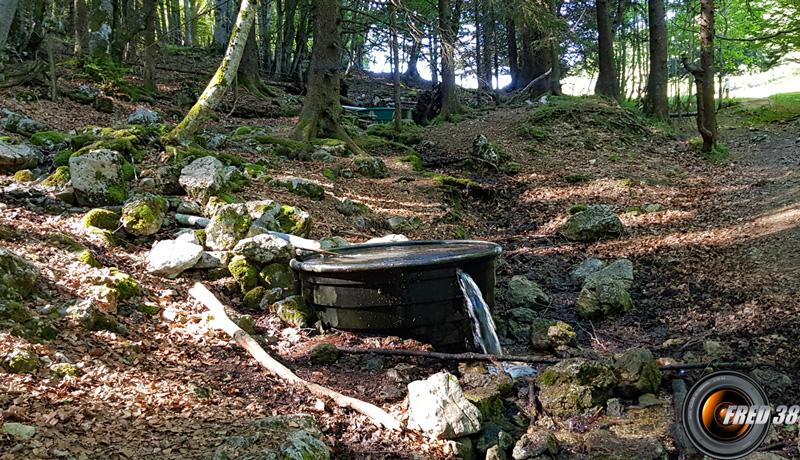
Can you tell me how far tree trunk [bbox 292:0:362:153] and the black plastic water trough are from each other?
6.30 meters

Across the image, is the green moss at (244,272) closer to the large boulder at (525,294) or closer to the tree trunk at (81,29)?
the large boulder at (525,294)

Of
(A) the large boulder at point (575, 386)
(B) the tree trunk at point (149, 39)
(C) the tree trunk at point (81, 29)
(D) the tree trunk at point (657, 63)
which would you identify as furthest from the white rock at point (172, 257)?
(D) the tree trunk at point (657, 63)

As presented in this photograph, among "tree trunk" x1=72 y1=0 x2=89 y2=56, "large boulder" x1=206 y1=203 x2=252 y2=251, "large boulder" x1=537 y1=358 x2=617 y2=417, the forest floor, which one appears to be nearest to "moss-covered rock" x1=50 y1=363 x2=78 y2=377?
the forest floor

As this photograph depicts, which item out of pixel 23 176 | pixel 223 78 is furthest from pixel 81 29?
pixel 23 176

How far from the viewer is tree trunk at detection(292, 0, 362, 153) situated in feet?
34.4

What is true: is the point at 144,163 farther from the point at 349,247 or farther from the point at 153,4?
the point at 153,4

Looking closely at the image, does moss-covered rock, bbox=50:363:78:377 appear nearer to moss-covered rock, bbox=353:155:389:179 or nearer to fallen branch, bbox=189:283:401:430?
fallen branch, bbox=189:283:401:430

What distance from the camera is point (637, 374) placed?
3.95 m

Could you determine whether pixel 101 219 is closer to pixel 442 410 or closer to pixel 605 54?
pixel 442 410

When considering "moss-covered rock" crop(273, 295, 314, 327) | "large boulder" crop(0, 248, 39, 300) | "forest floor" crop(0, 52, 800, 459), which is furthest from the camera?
"moss-covered rock" crop(273, 295, 314, 327)

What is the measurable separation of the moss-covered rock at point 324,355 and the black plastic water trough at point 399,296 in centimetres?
41

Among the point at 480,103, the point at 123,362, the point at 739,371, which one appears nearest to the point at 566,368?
the point at 739,371

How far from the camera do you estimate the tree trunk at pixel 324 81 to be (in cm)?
1048

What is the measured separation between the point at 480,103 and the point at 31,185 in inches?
665
